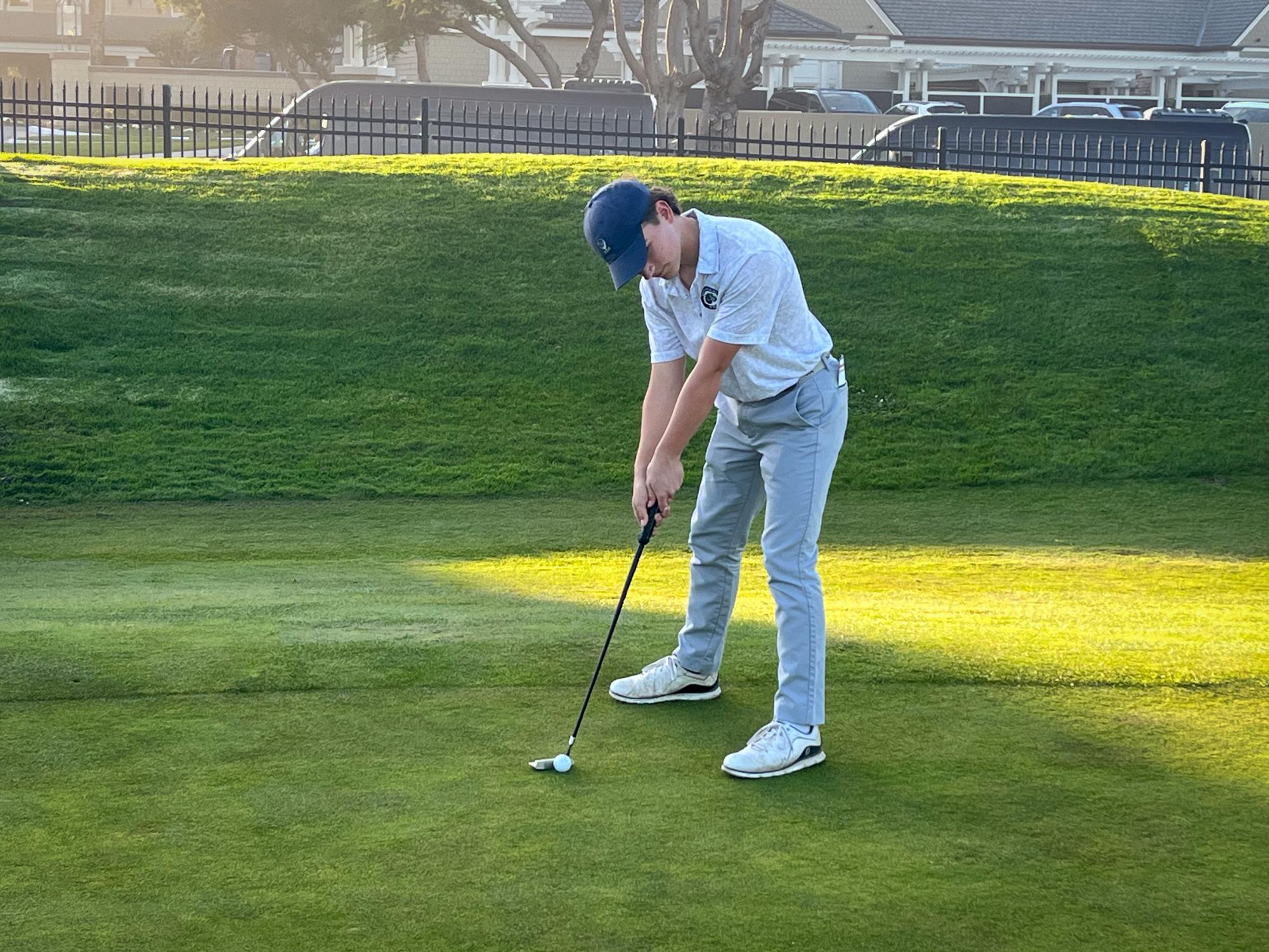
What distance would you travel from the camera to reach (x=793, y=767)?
13.8ft

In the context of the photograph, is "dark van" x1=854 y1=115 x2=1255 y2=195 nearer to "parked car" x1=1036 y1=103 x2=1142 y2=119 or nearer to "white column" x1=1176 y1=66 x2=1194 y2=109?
"parked car" x1=1036 y1=103 x2=1142 y2=119

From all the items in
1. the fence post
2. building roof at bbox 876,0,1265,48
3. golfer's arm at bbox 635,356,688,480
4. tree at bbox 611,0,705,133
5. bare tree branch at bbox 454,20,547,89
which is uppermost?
building roof at bbox 876,0,1265,48

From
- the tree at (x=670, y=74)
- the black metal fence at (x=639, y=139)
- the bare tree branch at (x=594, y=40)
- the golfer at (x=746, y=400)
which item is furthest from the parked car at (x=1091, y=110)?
the golfer at (x=746, y=400)

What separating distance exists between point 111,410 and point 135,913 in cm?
866

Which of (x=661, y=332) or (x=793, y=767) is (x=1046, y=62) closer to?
(x=661, y=332)

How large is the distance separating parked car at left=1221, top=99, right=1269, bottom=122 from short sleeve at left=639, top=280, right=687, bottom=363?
32588 millimetres

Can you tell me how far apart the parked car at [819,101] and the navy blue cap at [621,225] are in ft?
103

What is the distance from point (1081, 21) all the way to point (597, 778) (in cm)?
4535

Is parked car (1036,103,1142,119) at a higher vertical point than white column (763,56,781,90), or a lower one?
lower

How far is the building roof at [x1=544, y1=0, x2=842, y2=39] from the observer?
135 feet

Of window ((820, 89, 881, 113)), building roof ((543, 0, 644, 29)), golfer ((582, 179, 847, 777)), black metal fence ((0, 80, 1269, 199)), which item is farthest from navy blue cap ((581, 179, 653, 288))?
building roof ((543, 0, 644, 29))

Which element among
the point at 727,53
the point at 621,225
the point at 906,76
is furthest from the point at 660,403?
the point at 906,76

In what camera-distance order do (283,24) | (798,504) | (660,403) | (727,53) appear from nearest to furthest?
(798,504) → (660,403) → (727,53) → (283,24)

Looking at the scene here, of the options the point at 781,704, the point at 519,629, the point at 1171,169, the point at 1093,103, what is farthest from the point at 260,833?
the point at 1093,103
